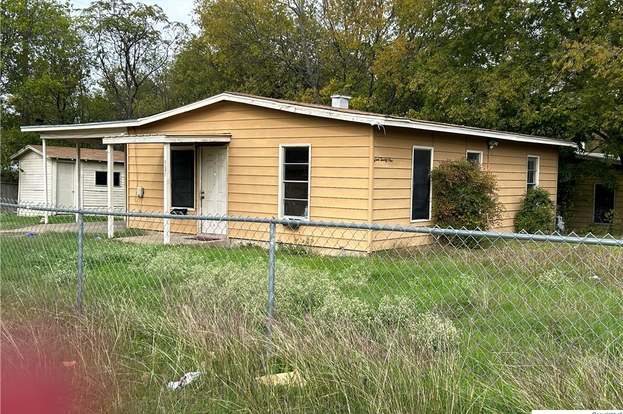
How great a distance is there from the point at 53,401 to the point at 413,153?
29.5 ft

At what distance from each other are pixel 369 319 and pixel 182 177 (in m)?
9.92

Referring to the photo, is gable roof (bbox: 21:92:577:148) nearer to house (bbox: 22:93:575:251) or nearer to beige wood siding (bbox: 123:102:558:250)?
house (bbox: 22:93:575:251)

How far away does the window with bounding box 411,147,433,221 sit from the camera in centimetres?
1143

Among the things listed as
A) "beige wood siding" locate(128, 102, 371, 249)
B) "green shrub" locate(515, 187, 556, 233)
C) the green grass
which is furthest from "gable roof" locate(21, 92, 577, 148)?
the green grass

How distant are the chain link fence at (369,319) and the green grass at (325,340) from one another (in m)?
0.01

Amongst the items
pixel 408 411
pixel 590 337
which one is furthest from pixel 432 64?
pixel 408 411

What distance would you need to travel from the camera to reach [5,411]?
3516mm

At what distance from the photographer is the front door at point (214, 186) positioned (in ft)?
41.0

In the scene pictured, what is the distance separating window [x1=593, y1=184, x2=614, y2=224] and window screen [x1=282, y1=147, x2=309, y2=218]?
44.0ft

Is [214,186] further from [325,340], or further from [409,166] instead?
[325,340]

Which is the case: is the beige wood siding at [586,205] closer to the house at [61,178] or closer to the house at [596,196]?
the house at [596,196]

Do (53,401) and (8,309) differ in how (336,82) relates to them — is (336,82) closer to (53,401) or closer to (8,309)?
(8,309)

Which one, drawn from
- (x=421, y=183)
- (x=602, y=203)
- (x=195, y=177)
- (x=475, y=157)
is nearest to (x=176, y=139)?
(x=195, y=177)

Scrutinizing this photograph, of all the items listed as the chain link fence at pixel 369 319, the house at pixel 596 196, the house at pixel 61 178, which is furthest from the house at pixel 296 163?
the house at pixel 61 178
